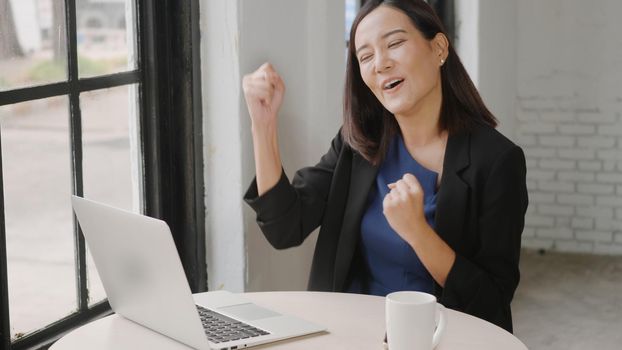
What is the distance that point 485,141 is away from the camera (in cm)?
241

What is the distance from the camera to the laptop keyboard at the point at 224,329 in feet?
5.88

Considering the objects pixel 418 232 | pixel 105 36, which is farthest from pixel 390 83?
pixel 105 36

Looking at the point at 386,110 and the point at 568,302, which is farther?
the point at 568,302

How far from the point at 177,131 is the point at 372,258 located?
0.59 metres

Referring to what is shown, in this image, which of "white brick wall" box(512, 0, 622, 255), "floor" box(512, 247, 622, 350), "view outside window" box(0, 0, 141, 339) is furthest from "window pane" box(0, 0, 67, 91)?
"white brick wall" box(512, 0, 622, 255)

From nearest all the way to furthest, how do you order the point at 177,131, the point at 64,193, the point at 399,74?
the point at 64,193 < the point at 399,74 < the point at 177,131

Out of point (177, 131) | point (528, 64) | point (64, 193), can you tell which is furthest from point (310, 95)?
point (528, 64)

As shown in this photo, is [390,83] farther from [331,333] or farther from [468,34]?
[468,34]

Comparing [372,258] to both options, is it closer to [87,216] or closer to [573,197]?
[87,216]

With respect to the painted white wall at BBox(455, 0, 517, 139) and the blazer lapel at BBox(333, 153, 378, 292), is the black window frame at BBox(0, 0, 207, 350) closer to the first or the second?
the blazer lapel at BBox(333, 153, 378, 292)

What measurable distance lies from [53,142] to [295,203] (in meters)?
0.61

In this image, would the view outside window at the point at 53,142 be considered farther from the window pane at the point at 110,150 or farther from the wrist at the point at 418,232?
the wrist at the point at 418,232

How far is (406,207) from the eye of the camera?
2141 millimetres

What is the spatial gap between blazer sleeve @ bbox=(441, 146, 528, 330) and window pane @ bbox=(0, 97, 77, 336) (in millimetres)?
860
